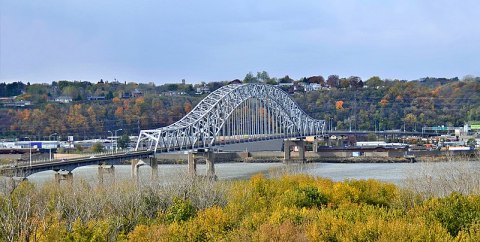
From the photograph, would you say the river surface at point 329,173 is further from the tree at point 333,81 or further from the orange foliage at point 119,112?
the tree at point 333,81

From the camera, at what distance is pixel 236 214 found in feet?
95.5

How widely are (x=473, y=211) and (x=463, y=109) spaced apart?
115 metres

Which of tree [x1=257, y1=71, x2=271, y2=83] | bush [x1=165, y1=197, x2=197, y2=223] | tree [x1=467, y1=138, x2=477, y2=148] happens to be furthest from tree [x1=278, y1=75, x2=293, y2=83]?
bush [x1=165, y1=197, x2=197, y2=223]

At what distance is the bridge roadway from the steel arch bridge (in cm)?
387

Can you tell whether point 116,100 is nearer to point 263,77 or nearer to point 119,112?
point 119,112

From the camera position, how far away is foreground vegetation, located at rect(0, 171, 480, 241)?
2236cm

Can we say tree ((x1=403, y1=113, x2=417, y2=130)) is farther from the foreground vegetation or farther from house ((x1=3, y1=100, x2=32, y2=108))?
the foreground vegetation

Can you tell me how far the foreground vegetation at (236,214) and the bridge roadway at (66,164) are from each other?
36.0ft

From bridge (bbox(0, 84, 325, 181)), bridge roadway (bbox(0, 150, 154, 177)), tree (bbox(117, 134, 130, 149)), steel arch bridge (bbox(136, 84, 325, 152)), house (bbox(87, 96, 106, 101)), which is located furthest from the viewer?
house (bbox(87, 96, 106, 101))

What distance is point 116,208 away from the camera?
105 feet

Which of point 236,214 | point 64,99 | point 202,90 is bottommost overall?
point 236,214

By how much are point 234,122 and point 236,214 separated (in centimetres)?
5860

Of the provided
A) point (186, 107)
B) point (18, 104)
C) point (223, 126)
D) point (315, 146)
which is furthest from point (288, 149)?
point (18, 104)

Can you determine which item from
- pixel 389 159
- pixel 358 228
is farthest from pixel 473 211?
pixel 389 159
